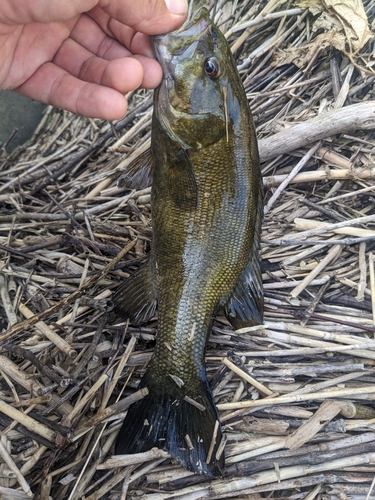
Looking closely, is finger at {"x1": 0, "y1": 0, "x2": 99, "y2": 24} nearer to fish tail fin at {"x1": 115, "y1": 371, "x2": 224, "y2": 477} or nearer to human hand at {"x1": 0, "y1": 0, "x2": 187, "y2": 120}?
human hand at {"x1": 0, "y1": 0, "x2": 187, "y2": 120}

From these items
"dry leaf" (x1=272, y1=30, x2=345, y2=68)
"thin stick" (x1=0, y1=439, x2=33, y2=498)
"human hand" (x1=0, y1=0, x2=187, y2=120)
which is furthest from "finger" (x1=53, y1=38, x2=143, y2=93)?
"thin stick" (x1=0, y1=439, x2=33, y2=498)

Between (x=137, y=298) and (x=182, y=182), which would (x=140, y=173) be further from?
(x=137, y=298)

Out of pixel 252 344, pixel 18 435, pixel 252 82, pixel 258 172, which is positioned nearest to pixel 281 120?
pixel 252 82

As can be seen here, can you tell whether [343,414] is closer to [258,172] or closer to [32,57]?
[258,172]

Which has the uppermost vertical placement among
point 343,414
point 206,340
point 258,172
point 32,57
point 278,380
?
point 32,57

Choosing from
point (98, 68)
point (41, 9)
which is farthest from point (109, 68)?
point (41, 9)

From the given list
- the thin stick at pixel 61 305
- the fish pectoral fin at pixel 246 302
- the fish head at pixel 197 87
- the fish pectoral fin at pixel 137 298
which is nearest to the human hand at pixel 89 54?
the fish head at pixel 197 87
